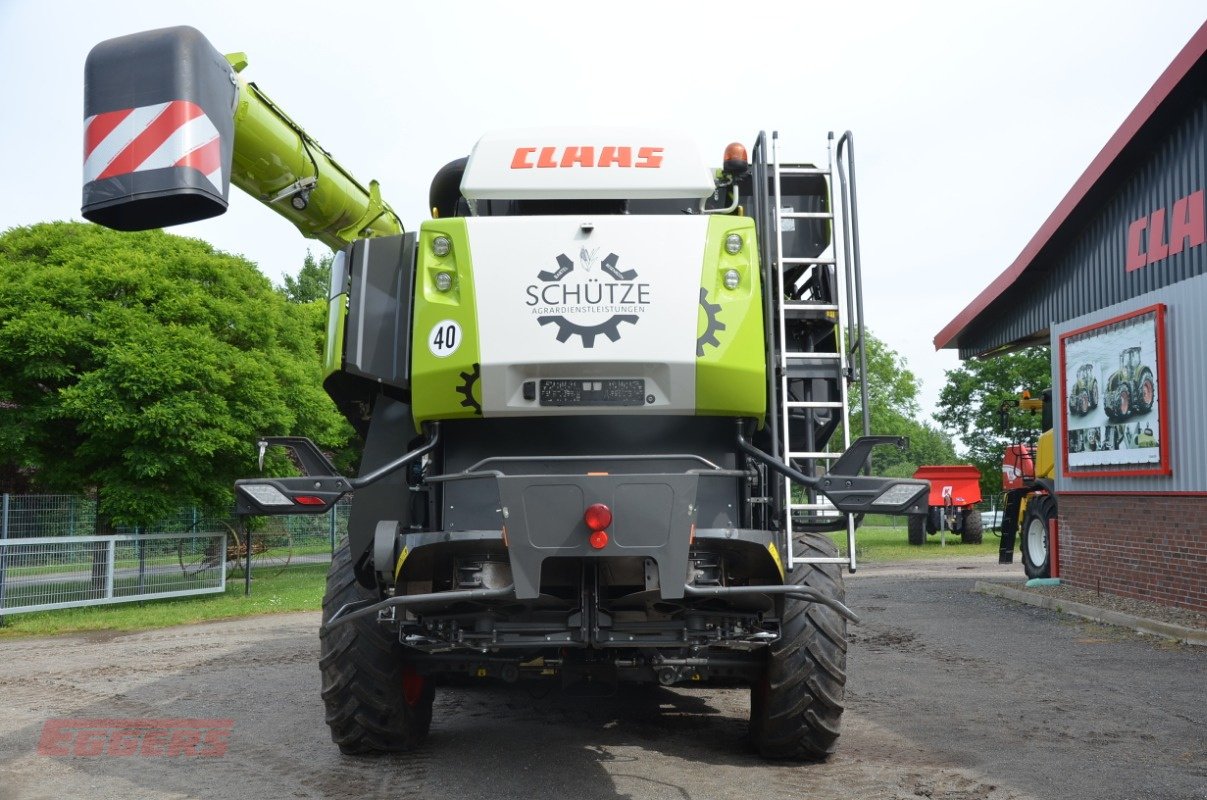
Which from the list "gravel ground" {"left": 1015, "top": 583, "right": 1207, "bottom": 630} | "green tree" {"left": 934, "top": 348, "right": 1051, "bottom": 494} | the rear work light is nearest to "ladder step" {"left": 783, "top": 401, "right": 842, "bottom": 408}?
the rear work light

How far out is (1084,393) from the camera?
1436cm

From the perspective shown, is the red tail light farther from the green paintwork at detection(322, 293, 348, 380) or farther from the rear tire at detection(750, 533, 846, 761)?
the green paintwork at detection(322, 293, 348, 380)

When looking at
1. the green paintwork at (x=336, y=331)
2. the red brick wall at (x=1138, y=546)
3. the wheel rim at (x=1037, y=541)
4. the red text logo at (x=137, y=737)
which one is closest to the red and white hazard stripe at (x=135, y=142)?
the green paintwork at (x=336, y=331)

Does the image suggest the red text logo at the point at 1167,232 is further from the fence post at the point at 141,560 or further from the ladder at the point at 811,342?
the fence post at the point at 141,560

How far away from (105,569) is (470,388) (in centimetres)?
1192

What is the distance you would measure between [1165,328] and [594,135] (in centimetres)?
906

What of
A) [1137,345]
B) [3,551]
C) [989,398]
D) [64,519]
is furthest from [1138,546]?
[989,398]

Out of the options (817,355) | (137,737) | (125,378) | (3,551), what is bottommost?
(137,737)

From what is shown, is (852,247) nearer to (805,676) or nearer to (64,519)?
(805,676)

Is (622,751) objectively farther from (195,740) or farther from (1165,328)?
(1165,328)

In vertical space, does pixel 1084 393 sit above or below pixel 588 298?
above

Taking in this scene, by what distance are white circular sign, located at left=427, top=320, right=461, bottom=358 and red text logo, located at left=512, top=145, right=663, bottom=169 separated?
0.99 meters

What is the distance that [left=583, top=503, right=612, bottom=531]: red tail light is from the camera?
15.7 ft

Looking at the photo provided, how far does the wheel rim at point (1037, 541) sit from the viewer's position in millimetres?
17500
